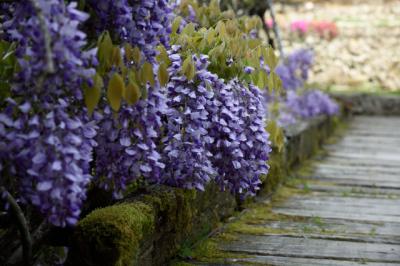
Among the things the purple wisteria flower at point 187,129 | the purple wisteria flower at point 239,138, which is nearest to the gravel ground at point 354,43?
the purple wisteria flower at point 239,138

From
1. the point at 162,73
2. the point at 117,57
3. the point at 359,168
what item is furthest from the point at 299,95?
the point at 117,57

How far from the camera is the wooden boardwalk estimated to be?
3.59 metres

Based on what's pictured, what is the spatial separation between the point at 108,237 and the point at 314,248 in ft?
4.73

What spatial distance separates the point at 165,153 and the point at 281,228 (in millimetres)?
1347

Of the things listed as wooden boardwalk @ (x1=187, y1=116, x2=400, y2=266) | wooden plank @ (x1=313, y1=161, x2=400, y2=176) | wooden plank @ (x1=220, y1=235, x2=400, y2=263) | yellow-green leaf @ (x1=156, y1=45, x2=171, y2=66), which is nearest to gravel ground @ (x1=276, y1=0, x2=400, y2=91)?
wooden plank @ (x1=313, y1=161, x2=400, y2=176)

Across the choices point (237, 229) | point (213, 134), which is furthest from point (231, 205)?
point (213, 134)

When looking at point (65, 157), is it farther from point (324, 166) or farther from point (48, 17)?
point (324, 166)

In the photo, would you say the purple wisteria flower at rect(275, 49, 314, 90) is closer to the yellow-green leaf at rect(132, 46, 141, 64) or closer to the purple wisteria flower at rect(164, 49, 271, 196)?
the purple wisteria flower at rect(164, 49, 271, 196)

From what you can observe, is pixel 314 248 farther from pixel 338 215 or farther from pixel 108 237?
pixel 108 237

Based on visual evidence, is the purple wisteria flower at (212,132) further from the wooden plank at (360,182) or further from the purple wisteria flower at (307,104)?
the purple wisteria flower at (307,104)

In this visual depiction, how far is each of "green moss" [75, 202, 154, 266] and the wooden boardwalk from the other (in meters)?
0.86

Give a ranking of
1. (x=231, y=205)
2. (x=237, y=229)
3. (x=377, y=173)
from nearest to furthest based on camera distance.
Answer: (x=237, y=229)
(x=231, y=205)
(x=377, y=173)

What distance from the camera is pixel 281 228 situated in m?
4.22

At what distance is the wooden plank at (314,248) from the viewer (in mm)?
3590
